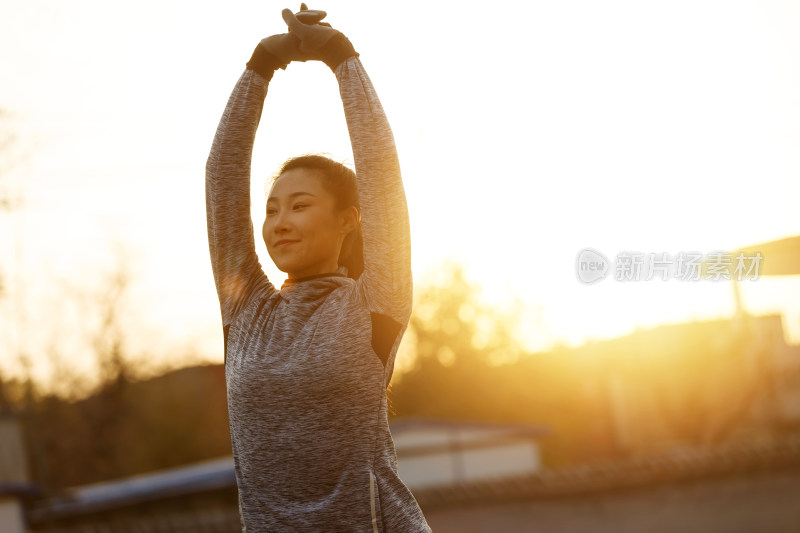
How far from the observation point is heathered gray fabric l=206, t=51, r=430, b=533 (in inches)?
73.9

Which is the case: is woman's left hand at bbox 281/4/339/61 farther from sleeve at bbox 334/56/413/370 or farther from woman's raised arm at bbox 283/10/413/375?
sleeve at bbox 334/56/413/370

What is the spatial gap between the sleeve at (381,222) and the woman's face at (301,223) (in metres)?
0.12

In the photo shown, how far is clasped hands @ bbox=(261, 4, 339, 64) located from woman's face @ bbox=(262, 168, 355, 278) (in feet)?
0.92

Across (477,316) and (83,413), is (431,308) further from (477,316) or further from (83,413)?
(83,413)

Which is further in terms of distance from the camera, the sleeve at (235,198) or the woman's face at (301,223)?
the sleeve at (235,198)

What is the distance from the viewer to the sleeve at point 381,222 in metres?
1.95

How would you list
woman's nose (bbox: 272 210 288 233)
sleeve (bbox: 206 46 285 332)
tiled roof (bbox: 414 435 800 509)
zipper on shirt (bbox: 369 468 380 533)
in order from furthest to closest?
tiled roof (bbox: 414 435 800 509), sleeve (bbox: 206 46 285 332), woman's nose (bbox: 272 210 288 233), zipper on shirt (bbox: 369 468 380 533)

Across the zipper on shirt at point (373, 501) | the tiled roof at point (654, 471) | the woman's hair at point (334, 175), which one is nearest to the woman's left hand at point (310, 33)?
the woman's hair at point (334, 175)

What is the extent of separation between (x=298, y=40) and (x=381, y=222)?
503mm

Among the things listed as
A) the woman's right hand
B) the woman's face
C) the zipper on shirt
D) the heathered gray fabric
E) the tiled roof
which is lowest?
the tiled roof

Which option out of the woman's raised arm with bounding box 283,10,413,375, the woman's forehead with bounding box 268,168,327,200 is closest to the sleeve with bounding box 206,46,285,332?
the woman's forehead with bounding box 268,168,327,200

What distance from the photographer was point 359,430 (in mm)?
1891

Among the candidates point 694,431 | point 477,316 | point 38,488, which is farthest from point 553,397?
point 38,488

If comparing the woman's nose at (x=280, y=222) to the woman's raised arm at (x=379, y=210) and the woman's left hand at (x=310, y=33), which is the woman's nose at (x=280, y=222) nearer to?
the woman's raised arm at (x=379, y=210)
